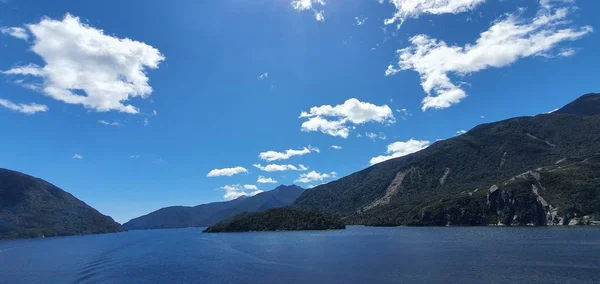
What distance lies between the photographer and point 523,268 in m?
80.5

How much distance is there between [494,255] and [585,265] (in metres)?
25.2

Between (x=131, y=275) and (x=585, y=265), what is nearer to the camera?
(x=585, y=265)

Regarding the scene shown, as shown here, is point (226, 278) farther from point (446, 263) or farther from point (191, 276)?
point (446, 263)

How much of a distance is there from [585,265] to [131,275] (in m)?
110

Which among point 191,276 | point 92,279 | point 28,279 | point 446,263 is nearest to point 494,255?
point 446,263

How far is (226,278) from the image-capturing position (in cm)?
8769

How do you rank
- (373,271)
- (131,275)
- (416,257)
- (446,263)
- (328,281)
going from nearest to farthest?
(328,281), (373,271), (446,263), (131,275), (416,257)

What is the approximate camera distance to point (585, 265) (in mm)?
79062

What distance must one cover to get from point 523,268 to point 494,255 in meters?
23.1

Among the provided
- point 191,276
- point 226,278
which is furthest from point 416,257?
point 191,276

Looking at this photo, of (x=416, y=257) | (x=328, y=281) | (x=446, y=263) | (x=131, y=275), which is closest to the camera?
(x=328, y=281)

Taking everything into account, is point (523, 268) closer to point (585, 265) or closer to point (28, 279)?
point (585, 265)

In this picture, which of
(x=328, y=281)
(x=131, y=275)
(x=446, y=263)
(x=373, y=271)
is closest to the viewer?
(x=328, y=281)

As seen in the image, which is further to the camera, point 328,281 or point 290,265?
point 290,265
